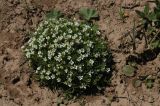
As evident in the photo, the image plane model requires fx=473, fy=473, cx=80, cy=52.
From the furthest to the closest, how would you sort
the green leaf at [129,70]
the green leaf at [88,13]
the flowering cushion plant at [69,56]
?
1. the green leaf at [88,13]
2. the green leaf at [129,70]
3. the flowering cushion plant at [69,56]

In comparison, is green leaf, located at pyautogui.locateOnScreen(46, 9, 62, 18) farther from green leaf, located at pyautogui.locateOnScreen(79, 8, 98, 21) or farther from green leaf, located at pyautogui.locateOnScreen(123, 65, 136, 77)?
green leaf, located at pyautogui.locateOnScreen(123, 65, 136, 77)

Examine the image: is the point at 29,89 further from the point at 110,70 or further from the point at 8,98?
the point at 110,70

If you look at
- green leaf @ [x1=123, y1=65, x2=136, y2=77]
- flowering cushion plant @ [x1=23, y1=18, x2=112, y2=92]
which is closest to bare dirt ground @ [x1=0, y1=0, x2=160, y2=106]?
green leaf @ [x1=123, y1=65, x2=136, y2=77]

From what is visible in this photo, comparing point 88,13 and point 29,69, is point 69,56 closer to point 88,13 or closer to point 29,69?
point 29,69

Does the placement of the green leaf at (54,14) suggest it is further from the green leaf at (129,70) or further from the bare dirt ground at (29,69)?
the green leaf at (129,70)

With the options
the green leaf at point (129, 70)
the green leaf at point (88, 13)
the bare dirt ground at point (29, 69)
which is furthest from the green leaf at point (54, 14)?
the green leaf at point (129, 70)

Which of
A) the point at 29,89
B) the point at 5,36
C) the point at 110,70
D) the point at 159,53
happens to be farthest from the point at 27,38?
the point at 159,53
